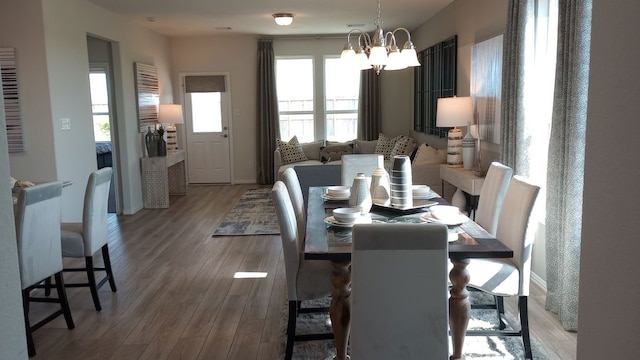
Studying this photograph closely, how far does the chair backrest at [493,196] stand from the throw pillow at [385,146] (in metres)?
4.58

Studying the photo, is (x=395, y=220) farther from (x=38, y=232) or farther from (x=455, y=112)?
(x=455, y=112)

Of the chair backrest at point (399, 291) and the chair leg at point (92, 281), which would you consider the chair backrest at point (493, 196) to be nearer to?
the chair backrest at point (399, 291)

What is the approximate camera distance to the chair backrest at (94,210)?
3488 millimetres

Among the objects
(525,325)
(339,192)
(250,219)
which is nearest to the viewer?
(525,325)

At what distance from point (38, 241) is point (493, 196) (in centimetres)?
287

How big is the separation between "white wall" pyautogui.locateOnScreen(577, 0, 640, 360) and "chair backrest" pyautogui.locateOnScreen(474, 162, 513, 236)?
2.12 metres

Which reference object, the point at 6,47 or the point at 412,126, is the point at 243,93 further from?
the point at 6,47

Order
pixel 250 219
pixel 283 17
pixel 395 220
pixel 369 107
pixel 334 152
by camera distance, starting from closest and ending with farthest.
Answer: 1. pixel 395 220
2. pixel 250 219
3. pixel 283 17
4. pixel 334 152
5. pixel 369 107

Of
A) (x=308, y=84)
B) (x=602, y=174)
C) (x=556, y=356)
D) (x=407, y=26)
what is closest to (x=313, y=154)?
(x=308, y=84)

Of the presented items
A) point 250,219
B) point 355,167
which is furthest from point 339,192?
point 250,219

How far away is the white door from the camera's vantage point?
9.13m

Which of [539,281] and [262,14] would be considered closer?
[539,281]

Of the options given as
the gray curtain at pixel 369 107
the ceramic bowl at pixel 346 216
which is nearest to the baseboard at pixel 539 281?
the ceramic bowl at pixel 346 216

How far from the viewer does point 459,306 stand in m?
2.56
